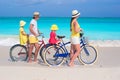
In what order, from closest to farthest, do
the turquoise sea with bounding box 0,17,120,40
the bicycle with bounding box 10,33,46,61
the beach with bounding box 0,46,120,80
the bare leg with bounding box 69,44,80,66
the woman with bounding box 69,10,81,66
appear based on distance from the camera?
the beach with bounding box 0,46,120,80 < the woman with bounding box 69,10,81,66 < the bare leg with bounding box 69,44,80,66 < the bicycle with bounding box 10,33,46,61 < the turquoise sea with bounding box 0,17,120,40

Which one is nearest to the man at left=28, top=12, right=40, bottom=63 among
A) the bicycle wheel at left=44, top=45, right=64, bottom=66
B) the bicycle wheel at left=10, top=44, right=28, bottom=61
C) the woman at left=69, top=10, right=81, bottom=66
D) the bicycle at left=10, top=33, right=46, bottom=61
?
the bicycle at left=10, top=33, right=46, bottom=61

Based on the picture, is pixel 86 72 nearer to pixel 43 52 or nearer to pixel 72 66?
pixel 72 66

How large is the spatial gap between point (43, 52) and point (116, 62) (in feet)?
7.37

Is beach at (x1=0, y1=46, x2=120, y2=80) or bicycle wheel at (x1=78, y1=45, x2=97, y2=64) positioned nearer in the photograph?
beach at (x1=0, y1=46, x2=120, y2=80)

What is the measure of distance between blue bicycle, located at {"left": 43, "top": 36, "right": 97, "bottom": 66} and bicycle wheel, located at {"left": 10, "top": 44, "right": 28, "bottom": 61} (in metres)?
0.86

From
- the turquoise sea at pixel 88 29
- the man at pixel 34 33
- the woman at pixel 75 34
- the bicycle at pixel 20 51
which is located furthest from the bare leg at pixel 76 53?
the turquoise sea at pixel 88 29

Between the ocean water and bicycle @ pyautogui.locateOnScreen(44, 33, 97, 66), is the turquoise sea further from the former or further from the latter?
bicycle @ pyautogui.locateOnScreen(44, 33, 97, 66)

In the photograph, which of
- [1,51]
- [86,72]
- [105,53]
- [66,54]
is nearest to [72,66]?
[66,54]

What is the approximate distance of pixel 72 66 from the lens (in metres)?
9.42

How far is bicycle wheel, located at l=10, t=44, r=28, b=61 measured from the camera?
10055mm

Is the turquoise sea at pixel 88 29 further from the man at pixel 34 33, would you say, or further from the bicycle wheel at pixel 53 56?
the bicycle wheel at pixel 53 56

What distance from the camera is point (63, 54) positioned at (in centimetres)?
950

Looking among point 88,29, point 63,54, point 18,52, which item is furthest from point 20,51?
point 88,29

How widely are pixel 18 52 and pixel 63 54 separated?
147 centimetres
